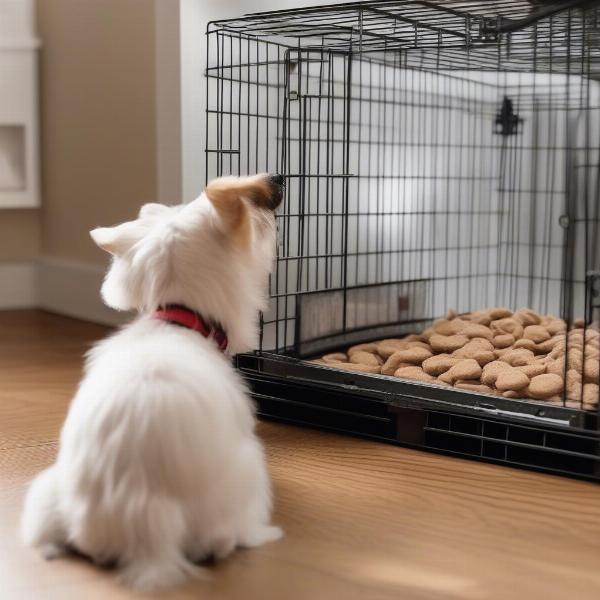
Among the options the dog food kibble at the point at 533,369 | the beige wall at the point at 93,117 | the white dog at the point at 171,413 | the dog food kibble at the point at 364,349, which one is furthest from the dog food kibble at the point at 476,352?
the beige wall at the point at 93,117

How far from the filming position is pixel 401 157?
3.43 meters

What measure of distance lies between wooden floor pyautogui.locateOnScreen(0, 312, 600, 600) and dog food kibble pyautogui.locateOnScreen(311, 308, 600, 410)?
222 mm

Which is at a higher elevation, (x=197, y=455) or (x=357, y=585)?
(x=197, y=455)

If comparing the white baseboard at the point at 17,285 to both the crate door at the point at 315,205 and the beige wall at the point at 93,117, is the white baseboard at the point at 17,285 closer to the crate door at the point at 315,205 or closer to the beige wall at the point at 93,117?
the beige wall at the point at 93,117

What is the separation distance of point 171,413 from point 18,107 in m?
2.81

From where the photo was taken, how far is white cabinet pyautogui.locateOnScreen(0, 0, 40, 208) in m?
3.87

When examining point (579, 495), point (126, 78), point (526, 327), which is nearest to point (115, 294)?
point (579, 495)

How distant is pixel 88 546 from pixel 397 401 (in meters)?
0.87

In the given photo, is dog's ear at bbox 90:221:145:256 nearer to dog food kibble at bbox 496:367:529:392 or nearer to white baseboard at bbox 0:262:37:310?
dog food kibble at bbox 496:367:529:392

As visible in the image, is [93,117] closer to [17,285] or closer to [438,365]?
[17,285]

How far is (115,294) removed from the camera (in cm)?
165

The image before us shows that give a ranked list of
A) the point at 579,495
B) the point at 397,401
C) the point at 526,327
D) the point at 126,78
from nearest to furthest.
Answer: the point at 579,495 → the point at 397,401 → the point at 526,327 → the point at 126,78

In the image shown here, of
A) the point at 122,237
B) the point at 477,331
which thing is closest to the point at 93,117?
the point at 477,331

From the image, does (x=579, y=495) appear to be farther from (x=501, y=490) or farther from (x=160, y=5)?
(x=160, y=5)
